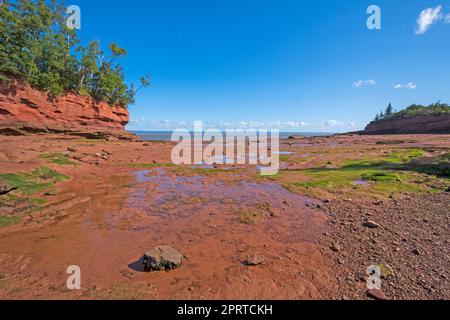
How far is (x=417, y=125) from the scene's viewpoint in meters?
60.4

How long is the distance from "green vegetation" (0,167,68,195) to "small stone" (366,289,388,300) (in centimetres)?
1333

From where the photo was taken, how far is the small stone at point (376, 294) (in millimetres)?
3693

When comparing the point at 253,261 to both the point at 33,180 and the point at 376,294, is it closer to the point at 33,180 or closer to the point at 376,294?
the point at 376,294

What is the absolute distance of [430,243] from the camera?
552cm

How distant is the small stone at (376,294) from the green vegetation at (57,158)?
1853 centimetres

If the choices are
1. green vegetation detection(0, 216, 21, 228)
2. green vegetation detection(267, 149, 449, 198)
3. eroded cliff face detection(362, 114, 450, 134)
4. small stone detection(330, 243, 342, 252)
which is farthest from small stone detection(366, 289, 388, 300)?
eroded cliff face detection(362, 114, 450, 134)

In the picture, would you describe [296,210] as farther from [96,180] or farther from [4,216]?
[96,180]

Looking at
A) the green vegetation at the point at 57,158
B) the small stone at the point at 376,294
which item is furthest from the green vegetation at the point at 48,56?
the small stone at the point at 376,294

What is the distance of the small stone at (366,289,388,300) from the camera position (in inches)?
145

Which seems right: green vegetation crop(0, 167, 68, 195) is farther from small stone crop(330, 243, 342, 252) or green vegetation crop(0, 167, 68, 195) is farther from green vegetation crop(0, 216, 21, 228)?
small stone crop(330, 243, 342, 252)

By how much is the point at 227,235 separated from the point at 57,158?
16108 millimetres

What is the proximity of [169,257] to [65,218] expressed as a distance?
5.49 m
